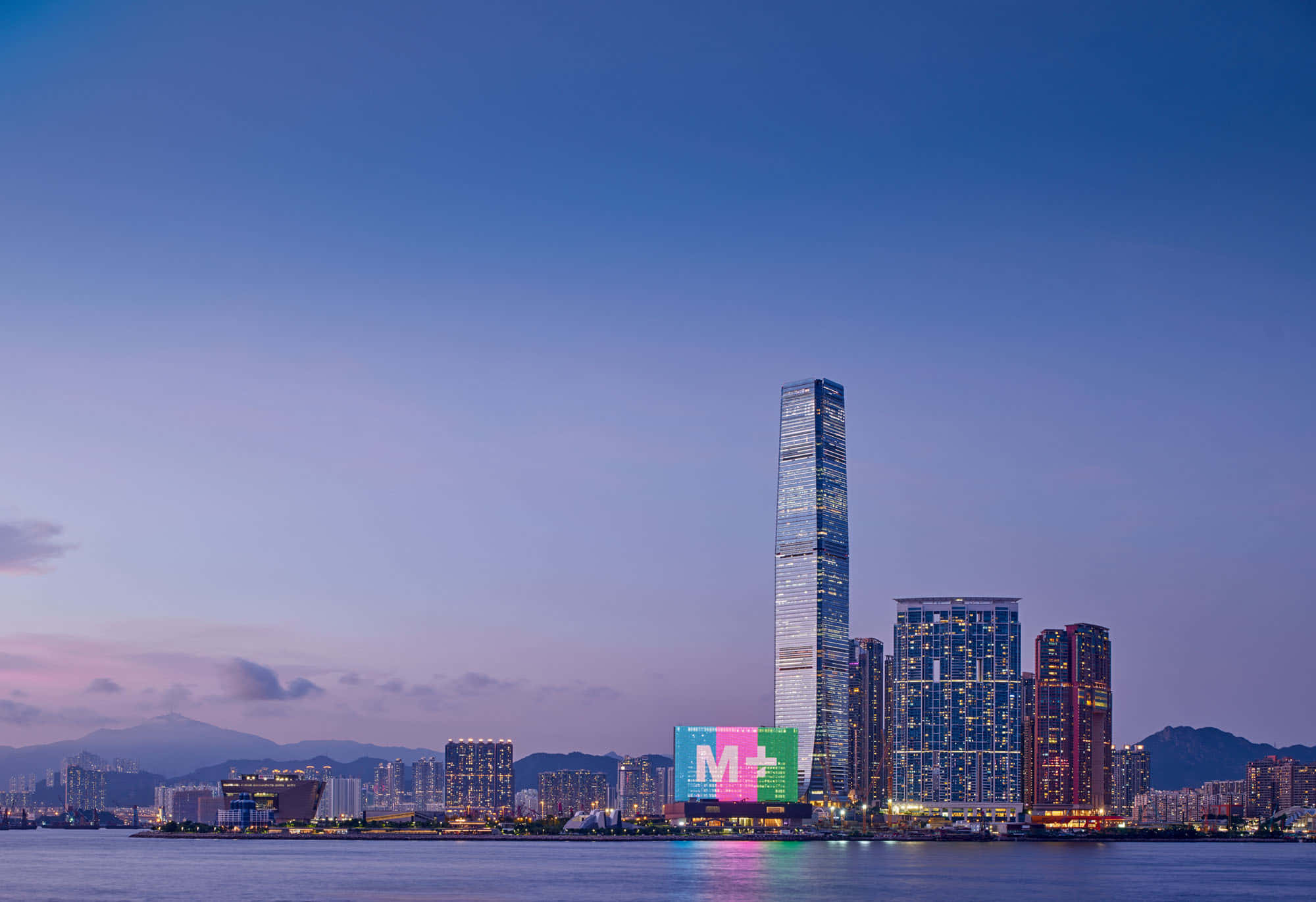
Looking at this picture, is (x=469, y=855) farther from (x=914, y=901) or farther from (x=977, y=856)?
(x=914, y=901)

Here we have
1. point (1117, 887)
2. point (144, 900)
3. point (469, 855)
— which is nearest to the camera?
point (144, 900)

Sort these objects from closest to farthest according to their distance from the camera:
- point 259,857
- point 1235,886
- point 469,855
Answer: point 1235,886 → point 259,857 → point 469,855

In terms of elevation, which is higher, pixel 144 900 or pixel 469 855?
pixel 144 900

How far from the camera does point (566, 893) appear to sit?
4387 inches

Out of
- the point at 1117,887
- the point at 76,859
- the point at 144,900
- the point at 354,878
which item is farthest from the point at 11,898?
the point at 1117,887

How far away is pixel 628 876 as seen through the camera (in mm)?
134125

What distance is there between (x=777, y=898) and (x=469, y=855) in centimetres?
8393

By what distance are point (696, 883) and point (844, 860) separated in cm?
5175

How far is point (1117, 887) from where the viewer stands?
124000mm

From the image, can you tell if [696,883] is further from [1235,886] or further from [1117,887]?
[1235,886]

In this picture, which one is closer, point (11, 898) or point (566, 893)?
point (11, 898)

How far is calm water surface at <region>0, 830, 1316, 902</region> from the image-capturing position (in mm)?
111000

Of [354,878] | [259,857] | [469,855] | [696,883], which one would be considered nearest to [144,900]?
[354,878]

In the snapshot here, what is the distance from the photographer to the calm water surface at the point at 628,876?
111000 millimetres
